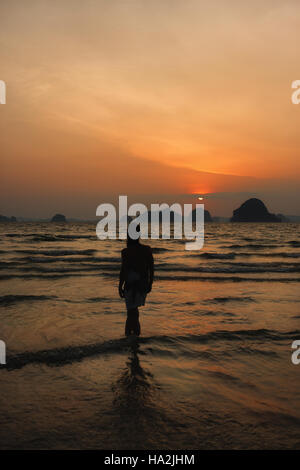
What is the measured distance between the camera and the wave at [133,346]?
6289 mm

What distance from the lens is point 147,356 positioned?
6.55 metres

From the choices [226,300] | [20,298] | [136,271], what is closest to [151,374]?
[136,271]

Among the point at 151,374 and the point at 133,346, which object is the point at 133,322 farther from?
the point at 151,374

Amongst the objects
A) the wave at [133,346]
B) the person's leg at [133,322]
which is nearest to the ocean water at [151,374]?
the wave at [133,346]

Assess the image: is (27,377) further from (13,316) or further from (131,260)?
(13,316)

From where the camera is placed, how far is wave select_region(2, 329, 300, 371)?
6289 millimetres

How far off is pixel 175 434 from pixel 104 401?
3.97 ft

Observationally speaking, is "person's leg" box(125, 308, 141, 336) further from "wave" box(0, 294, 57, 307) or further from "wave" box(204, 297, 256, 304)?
"wave" box(0, 294, 57, 307)

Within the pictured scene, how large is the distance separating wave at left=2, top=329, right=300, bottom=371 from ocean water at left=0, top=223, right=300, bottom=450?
0.08ft

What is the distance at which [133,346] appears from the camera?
280 inches

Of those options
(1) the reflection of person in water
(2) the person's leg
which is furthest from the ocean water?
(1) the reflection of person in water

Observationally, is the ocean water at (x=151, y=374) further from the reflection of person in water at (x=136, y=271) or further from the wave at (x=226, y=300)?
the reflection of person in water at (x=136, y=271)

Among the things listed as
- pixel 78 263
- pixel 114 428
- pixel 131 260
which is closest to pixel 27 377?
pixel 114 428

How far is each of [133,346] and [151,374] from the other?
1449 millimetres
